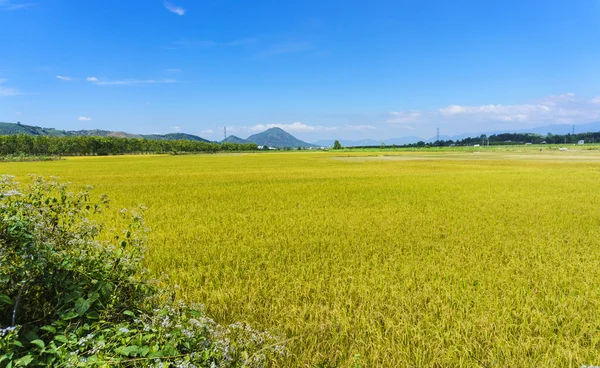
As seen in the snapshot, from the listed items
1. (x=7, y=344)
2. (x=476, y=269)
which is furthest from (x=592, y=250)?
(x=7, y=344)

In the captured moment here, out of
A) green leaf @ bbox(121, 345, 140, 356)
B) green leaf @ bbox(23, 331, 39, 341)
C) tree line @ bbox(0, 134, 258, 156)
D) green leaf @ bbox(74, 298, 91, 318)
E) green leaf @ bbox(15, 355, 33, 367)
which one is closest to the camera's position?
green leaf @ bbox(15, 355, 33, 367)

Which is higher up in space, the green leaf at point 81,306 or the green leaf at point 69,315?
the green leaf at point 81,306

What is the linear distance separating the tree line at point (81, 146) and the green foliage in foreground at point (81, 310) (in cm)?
10680

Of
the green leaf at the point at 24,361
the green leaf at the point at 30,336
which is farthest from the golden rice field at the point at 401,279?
the green leaf at the point at 24,361

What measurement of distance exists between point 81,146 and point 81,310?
443 feet

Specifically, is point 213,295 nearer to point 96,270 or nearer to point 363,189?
point 96,270

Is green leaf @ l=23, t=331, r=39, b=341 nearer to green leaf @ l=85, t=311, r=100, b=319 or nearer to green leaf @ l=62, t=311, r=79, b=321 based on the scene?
green leaf @ l=62, t=311, r=79, b=321

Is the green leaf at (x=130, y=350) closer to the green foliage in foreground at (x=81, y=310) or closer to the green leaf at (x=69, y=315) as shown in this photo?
the green foliage in foreground at (x=81, y=310)

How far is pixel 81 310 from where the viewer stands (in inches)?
115

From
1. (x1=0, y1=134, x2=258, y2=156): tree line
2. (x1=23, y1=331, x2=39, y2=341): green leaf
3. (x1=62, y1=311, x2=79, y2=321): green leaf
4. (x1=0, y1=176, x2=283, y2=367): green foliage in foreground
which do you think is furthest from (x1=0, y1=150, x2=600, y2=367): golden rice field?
(x1=0, y1=134, x2=258, y2=156): tree line

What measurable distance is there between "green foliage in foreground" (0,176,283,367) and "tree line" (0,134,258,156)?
106801 millimetres

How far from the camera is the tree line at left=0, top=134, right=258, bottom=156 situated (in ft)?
328

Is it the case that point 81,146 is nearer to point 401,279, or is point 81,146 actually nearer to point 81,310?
point 81,310

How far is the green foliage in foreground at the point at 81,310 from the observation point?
102 inches
